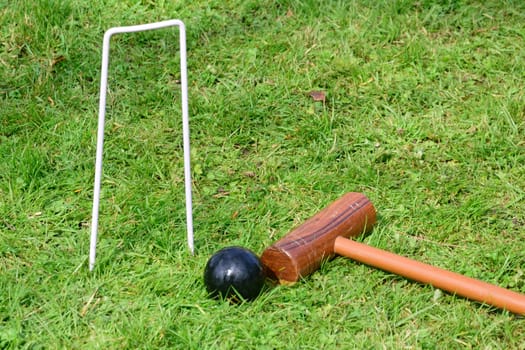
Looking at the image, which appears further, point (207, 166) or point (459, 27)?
point (459, 27)

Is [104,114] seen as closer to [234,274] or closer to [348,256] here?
[234,274]

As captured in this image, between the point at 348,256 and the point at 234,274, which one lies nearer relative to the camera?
the point at 234,274

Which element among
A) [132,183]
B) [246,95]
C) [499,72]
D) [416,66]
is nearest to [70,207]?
[132,183]

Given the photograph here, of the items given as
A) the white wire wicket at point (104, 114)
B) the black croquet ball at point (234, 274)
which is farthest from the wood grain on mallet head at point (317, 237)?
the white wire wicket at point (104, 114)

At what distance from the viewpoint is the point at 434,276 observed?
3.42 meters

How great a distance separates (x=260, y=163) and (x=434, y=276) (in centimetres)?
127

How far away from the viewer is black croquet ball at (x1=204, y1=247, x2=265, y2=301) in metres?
3.33

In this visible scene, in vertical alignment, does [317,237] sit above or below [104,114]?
below

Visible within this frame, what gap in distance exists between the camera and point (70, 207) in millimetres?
4035

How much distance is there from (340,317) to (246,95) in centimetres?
171

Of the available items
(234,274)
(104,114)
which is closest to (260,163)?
(234,274)

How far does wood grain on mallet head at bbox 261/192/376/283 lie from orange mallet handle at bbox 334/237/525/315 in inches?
2.7

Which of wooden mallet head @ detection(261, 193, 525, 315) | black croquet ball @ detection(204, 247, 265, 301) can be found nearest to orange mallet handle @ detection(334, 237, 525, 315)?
wooden mallet head @ detection(261, 193, 525, 315)

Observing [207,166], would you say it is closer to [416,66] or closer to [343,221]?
[343,221]
